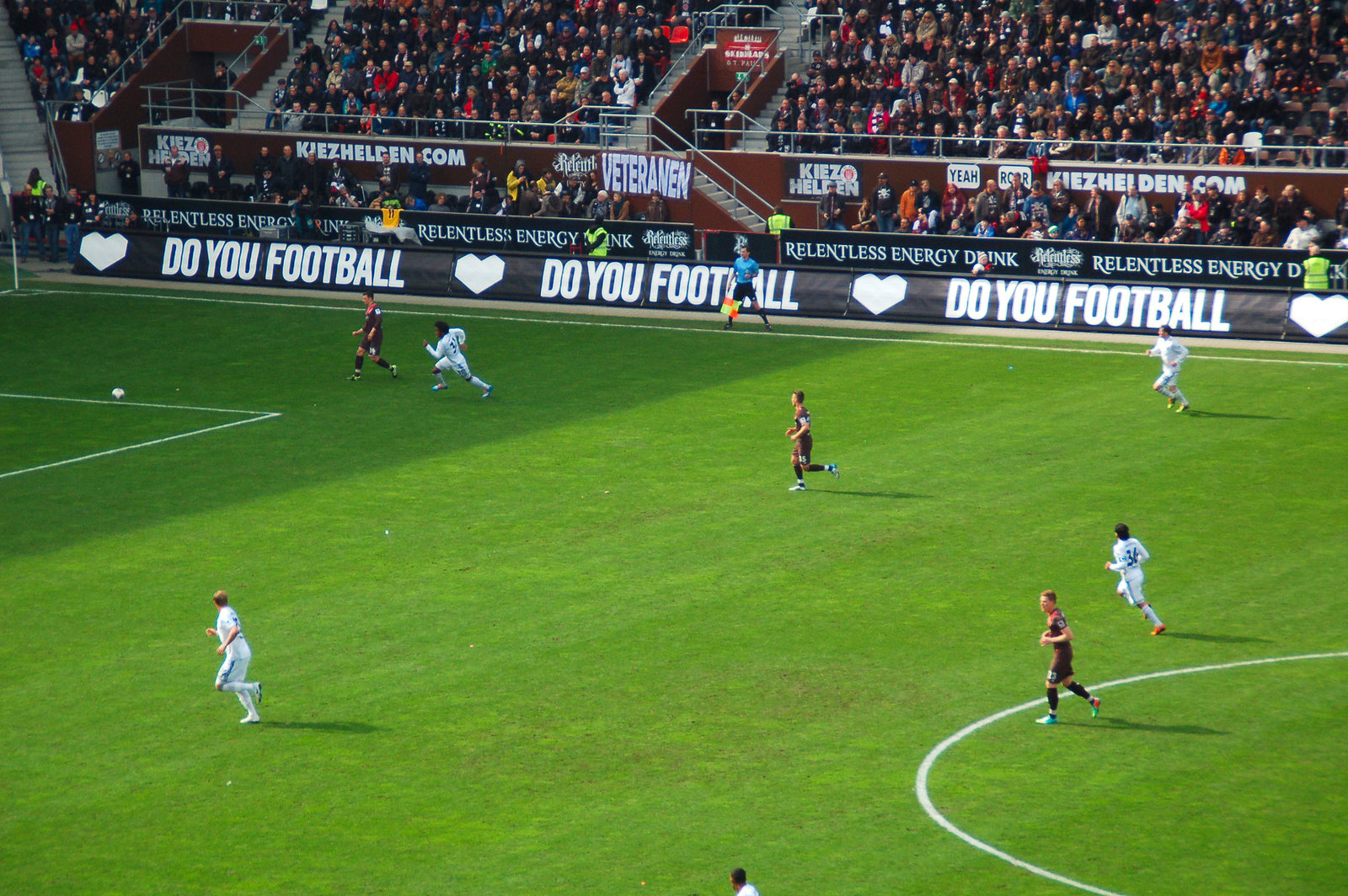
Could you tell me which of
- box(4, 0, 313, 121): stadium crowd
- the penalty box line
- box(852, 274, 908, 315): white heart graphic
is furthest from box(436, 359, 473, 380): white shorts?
box(4, 0, 313, 121): stadium crowd

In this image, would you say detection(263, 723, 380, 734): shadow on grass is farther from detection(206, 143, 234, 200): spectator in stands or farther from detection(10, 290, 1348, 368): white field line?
detection(206, 143, 234, 200): spectator in stands

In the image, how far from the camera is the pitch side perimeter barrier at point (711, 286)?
3841 cm

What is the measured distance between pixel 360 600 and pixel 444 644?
7.49 feet

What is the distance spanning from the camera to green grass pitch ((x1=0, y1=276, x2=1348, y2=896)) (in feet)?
49.0

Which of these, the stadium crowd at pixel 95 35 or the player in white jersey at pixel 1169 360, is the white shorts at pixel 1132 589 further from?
the stadium crowd at pixel 95 35

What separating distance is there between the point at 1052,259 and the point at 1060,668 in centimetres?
2617

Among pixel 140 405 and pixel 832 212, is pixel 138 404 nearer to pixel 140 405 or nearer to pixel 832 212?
pixel 140 405

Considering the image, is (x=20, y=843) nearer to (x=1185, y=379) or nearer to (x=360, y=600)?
(x=360, y=600)

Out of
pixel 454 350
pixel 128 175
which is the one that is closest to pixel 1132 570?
pixel 454 350

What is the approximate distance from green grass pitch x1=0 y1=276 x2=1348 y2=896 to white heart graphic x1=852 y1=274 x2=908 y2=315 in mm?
5100

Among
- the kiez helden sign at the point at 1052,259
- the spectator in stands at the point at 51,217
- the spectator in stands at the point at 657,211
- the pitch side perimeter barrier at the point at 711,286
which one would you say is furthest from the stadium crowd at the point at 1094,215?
the spectator in stands at the point at 51,217

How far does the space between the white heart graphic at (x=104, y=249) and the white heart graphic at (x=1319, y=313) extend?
34.3 meters

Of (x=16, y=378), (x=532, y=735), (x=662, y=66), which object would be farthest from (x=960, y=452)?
(x=662, y=66)

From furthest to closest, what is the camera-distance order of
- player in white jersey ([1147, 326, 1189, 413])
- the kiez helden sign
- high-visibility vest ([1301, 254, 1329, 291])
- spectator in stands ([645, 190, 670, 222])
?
spectator in stands ([645, 190, 670, 222]) < the kiez helden sign < high-visibility vest ([1301, 254, 1329, 291]) < player in white jersey ([1147, 326, 1189, 413])
